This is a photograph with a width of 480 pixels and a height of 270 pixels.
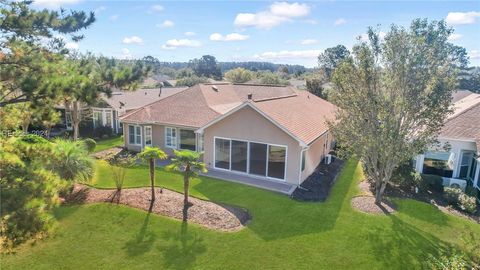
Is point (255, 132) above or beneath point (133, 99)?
beneath

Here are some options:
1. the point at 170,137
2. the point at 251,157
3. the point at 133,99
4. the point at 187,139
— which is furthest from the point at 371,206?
the point at 133,99

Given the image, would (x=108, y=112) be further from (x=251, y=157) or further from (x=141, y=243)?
(x=141, y=243)

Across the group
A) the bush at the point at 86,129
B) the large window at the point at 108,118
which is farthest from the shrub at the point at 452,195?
the bush at the point at 86,129

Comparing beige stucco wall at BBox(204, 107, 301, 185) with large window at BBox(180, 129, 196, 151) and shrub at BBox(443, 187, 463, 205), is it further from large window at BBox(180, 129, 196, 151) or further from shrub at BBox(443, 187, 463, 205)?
shrub at BBox(443, 187, 463, 205)

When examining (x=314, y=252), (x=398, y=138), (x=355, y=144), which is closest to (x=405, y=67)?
(x=398, y=138)

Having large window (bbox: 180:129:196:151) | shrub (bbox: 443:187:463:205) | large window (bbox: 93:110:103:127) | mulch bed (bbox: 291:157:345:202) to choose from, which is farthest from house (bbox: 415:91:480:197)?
large window (bbox: 93:110:103:127)
